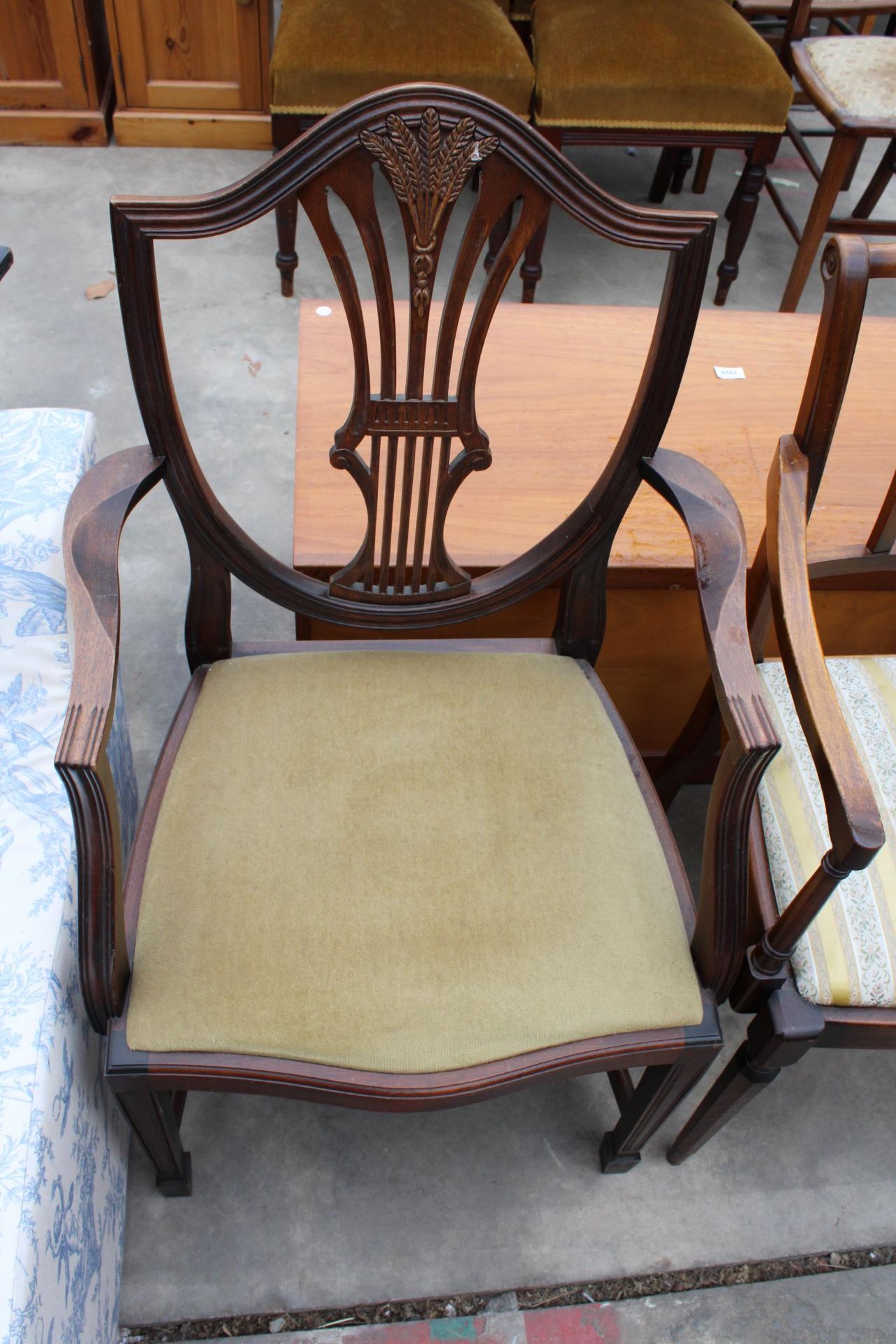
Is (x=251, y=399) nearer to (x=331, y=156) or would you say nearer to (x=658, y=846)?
(x=331, y=156)

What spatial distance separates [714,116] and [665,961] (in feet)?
6.55

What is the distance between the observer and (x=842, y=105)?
7.24ft

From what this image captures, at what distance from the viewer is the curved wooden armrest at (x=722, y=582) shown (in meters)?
0.82

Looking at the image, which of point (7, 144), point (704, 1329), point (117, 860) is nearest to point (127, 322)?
point (117, 860)

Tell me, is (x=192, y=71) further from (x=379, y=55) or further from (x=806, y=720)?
(x=806, y=720)

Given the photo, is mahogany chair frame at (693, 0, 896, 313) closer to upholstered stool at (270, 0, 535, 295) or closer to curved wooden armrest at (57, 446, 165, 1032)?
upholstered stool at (270, 0, 535, 295)

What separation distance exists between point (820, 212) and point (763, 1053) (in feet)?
6.82

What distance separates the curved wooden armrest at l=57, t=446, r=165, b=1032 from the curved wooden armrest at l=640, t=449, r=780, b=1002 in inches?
19.4

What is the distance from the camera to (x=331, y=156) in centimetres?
83

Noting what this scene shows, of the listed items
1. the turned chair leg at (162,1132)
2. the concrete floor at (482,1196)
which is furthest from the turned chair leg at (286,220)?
the turned chair leg at (162,1132)

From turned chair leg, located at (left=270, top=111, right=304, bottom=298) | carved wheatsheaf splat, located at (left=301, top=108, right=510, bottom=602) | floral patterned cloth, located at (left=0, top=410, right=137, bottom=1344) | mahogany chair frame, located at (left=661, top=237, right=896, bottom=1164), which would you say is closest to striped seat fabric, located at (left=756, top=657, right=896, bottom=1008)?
mahogany chair frame, located at (left=661, top=237, right=896, bottom=1164)

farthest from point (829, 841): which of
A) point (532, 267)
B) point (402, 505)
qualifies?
point (532, 267)

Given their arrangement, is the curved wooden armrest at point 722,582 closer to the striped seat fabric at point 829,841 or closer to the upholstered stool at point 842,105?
the striped seat fabric at point 829,841

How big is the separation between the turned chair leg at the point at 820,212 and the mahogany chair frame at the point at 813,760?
1535 mm
